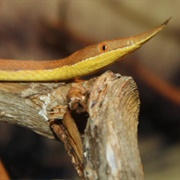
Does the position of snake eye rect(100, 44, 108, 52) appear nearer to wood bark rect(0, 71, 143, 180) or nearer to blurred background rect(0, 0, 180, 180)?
wood bark rect(0, 71, 143, 180)

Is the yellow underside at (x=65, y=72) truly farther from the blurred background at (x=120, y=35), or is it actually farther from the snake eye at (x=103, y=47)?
the blurred background at (x=120, y=35)

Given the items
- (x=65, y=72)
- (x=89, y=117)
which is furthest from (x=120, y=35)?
(x=89, y=117)

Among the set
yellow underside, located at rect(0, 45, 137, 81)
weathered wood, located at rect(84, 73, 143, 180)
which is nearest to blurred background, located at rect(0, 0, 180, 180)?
yellow underside, located at rect(0, 45, 137, 81)

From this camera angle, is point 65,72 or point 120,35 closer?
point 65,72

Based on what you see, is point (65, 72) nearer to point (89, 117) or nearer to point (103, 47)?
point (103, 47)

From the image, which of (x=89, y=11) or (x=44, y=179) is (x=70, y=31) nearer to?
(x=89, y=11)

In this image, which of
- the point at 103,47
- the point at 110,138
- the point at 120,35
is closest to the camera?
the point at 110,138

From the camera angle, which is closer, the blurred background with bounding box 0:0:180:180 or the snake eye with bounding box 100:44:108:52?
the snake eye with bounding box 100:44:108:52
